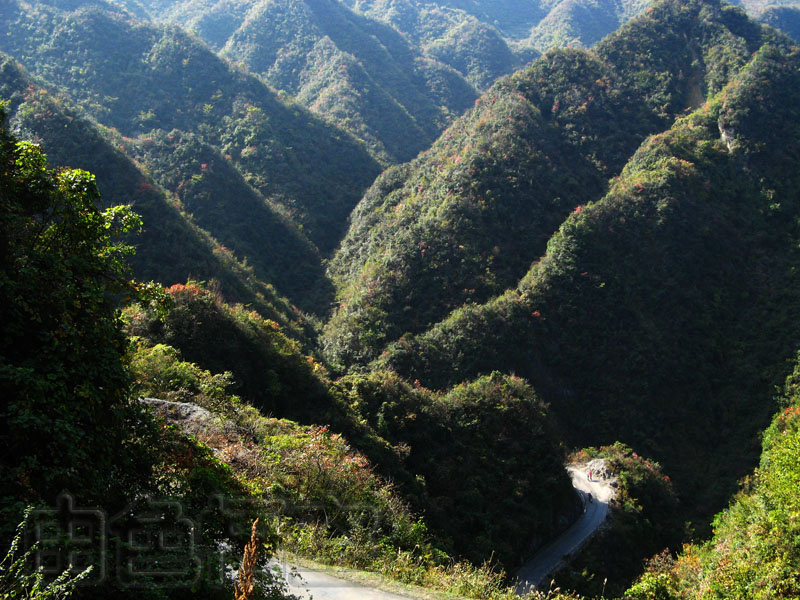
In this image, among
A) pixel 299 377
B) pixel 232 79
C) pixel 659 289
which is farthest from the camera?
pixel 232 79

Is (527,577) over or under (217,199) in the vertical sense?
under

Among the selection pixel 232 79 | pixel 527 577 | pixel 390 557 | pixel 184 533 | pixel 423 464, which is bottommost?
pixel 527 577

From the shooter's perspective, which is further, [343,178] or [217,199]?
[343,178]

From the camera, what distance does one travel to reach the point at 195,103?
64.1 meters

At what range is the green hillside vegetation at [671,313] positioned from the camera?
34438 millimetres

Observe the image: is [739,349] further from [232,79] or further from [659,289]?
[232,79]

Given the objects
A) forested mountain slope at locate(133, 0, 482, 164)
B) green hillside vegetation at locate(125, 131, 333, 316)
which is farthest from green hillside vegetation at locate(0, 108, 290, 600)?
forested mountain slope at locate(133, 0, 482, 164)

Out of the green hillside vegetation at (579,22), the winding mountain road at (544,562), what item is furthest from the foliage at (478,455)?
the green hillside vegetation at (579,22)

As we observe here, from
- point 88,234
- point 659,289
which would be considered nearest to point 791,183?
point 659,289

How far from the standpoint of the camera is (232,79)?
6825 centimetres

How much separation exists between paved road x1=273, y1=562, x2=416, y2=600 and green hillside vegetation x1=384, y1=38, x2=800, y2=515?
26.5 metres

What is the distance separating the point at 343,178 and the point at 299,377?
144ft

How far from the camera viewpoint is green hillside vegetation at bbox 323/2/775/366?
40125 mm

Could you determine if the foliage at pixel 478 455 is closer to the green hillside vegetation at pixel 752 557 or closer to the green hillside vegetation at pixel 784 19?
the green hillside vegetation at pixel 752 557
